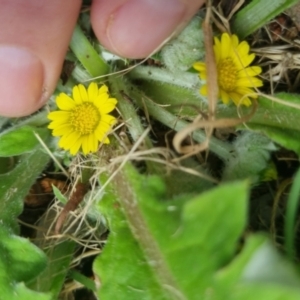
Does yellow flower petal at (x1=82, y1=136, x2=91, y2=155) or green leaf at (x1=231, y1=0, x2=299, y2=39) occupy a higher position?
green leaf at (x1=231, y1=0, x2=299, y2=39)

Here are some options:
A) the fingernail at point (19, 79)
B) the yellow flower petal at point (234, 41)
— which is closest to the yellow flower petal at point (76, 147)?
the fingernail at point (19, 79)

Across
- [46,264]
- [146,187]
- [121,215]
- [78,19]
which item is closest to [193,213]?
[146,187]

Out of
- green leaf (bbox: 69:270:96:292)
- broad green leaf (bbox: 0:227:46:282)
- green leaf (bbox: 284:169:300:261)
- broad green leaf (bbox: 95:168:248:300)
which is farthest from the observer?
green leaf (bbox: 69:270:96:292)

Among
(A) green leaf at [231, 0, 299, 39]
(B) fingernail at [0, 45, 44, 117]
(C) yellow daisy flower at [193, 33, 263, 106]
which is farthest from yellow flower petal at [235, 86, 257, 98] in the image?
(B) fingernail at [0, 45, 44, 117]

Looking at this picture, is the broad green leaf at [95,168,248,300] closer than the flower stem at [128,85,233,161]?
Yes

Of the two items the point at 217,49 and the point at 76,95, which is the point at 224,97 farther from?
the point at 76,95

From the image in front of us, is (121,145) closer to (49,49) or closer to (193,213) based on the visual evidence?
(49,49)

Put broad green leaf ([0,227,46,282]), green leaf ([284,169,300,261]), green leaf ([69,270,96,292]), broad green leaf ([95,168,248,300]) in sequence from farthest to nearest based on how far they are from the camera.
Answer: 1. green leaf ([69,270,96,292])
2. broad green leaf ([0,227,46,282])
3. green leaf ([284,169,300,261])
4. broad green leaf ([95,168,248,300])

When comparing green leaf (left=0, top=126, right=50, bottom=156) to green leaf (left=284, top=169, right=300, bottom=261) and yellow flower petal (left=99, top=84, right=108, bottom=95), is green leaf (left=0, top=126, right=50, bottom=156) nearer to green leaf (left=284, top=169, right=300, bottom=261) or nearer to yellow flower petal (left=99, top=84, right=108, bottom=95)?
yellow flower petal (left=99, top=84, right=108, bottom=95)
